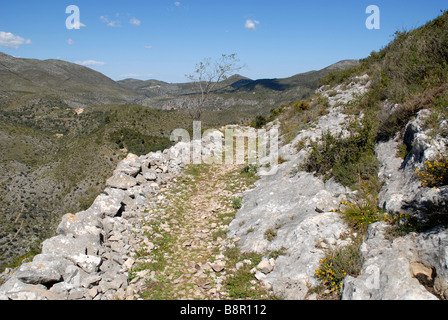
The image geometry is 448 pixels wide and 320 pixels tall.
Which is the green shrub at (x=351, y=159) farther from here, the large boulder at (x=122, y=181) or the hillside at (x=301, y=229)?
the large boulder at (x=122, y=181)

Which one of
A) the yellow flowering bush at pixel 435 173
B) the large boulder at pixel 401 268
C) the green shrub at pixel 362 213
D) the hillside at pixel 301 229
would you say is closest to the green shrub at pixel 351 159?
the hillside at pixel 301 229

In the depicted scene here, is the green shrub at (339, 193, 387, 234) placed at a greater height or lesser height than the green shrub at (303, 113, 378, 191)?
lesser

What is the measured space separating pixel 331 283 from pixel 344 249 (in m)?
0.66

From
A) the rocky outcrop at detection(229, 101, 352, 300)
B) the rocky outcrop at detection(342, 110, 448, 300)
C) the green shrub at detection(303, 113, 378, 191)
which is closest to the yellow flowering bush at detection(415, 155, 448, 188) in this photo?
the rocky outcrop at detection(342, 110, 448, 300)

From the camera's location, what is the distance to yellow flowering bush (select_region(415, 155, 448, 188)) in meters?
4.22

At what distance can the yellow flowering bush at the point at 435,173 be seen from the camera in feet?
13.9

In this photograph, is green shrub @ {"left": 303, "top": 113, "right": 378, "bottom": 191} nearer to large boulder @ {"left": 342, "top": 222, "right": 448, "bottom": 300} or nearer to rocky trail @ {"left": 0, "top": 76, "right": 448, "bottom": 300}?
rocky trail @ {"left": 0, "top": 76, "right": 448, "bottom": 300}

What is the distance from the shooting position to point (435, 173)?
4.34 m

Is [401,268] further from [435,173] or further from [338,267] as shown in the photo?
[435,173]

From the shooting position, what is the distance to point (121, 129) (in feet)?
223

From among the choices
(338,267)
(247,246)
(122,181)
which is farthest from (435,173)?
(122,181)

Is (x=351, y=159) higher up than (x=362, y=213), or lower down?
higher up

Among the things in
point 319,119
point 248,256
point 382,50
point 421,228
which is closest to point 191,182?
point 248,256
